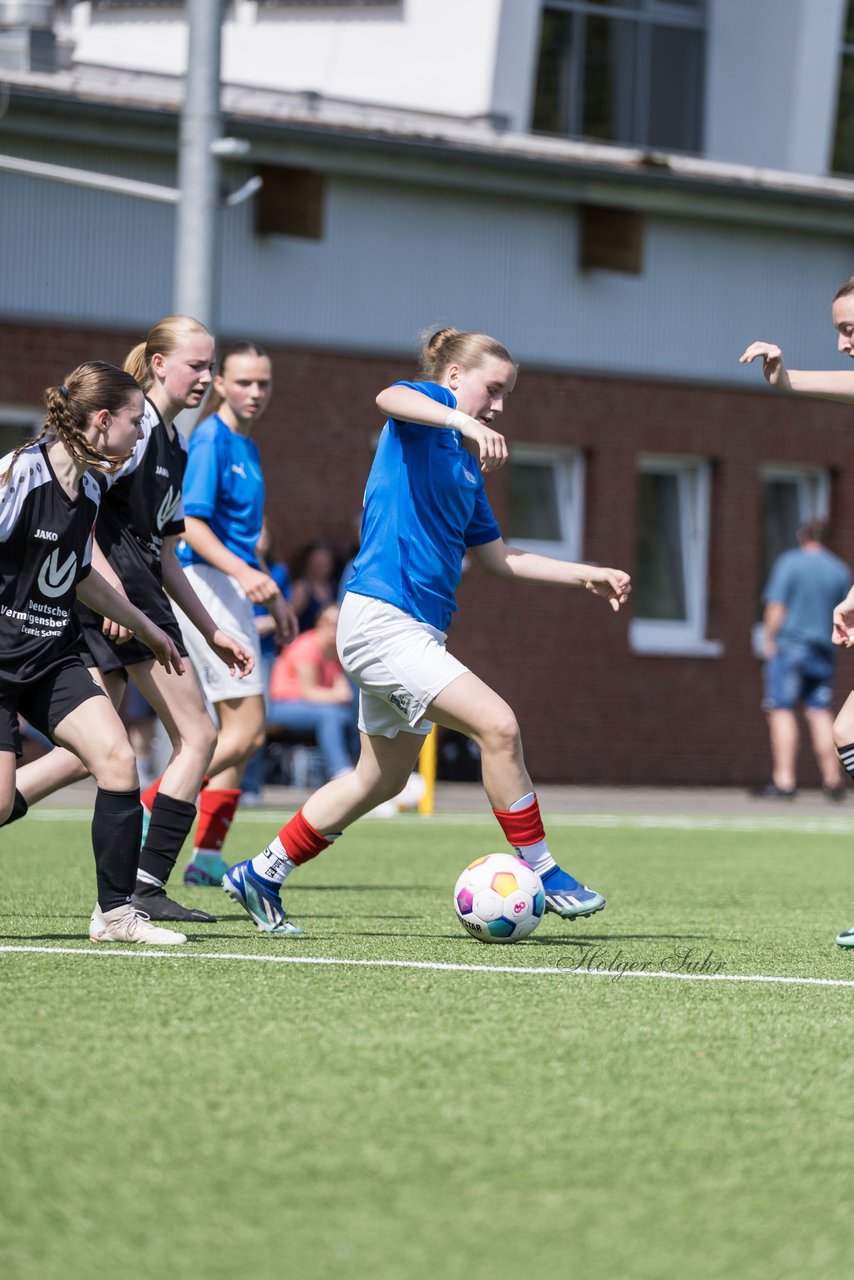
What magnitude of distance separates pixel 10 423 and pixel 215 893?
38.1 feet

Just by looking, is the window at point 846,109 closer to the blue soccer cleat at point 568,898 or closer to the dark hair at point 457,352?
the dark hair at point 457,352

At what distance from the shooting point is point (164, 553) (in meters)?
7.83

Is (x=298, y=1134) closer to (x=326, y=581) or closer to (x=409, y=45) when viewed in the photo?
(x=326, y=581)

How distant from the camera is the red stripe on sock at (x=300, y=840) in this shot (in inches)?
279

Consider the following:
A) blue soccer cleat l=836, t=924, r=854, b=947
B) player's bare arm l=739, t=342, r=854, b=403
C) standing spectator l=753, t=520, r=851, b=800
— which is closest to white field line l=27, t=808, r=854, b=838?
standing spectator l=753, t=520, r=851, b=800

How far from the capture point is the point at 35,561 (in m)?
6.45

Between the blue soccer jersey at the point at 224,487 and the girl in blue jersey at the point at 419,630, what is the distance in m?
1.85

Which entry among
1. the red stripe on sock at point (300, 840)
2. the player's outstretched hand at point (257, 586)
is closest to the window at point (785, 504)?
the player's outstretched hand at point (257, 586)

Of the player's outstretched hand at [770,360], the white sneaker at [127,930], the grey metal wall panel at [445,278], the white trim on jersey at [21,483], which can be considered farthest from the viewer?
the grey metal wall panel at [445,278]

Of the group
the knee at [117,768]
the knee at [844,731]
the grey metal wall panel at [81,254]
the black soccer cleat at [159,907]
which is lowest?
the black soccer cleat at [159,907]

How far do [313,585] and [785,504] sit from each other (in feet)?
21.5

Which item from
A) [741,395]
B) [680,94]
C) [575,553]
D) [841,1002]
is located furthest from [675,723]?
[841,1002]

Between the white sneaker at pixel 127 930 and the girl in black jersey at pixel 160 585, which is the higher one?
the girl in black jersey at pixel 160 585

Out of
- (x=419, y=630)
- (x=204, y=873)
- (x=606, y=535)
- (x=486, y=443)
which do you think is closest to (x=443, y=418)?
(x=486, y=443)
